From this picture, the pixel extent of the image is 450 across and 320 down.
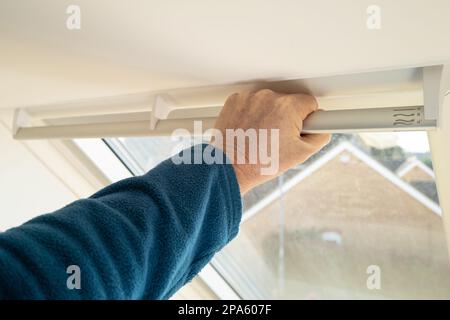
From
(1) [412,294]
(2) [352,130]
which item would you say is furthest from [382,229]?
(2) [352,130]

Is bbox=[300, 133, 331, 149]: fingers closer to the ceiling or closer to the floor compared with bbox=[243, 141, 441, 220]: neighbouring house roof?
closer to the floor

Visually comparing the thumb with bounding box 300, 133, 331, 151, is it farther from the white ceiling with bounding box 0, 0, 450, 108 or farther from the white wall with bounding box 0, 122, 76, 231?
the white wall with bounding box 0, 122, 76, 231

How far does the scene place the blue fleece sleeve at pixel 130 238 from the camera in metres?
0.32

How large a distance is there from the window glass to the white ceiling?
1.68 ft

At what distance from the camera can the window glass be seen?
1045 millimetres

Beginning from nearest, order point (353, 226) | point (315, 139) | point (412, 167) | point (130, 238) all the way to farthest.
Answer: point (130, 238) → point (315, 139) → point (412, 167) → point (353, 226)

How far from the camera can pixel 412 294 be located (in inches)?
45.8

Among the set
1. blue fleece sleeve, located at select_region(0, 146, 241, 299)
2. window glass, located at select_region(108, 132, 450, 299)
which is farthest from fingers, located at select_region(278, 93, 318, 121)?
window glass, located at select_region(108, 132, 450, 299)

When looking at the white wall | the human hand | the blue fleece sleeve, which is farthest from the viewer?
the white wall

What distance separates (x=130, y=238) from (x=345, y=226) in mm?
909

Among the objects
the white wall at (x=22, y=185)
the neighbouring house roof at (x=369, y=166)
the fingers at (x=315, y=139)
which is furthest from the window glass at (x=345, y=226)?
the fingers at (x=315, y=139)

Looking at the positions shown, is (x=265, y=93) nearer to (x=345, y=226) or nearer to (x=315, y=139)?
(x=315, y=139)

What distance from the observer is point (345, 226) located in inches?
45.9

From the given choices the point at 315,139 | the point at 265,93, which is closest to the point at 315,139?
the point at 315,139
